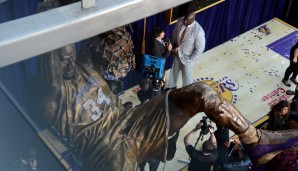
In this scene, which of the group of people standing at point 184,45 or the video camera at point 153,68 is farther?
the group of people standing at point 184,45

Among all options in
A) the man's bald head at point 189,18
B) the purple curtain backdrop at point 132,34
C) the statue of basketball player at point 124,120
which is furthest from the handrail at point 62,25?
the man's bald head at point 189,18

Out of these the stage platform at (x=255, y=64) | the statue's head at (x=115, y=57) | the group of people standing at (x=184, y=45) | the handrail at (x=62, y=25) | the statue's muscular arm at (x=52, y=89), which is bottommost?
the stage platform at (x=255, y=64)

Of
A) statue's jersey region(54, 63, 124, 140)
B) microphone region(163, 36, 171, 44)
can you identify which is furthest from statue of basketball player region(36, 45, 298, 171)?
microphone region(163, 36, 171, 44)

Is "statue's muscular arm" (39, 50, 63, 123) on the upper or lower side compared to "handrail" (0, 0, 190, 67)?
lower

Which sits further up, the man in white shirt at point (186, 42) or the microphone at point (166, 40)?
the man in white shirt at point (186, 42)

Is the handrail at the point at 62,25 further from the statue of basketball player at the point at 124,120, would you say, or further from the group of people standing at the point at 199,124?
the group of people standing at the point at 199,124

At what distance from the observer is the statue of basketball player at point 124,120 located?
1.75 m

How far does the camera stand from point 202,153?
8.21 ft

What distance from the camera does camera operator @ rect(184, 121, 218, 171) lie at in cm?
229

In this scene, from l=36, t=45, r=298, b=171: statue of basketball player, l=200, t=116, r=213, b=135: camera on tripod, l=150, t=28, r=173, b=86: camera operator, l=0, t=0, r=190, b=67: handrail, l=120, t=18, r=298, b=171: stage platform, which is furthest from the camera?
l=120, t=18, r=298, b=171: stage platform

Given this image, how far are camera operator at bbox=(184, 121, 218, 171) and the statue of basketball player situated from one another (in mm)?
302

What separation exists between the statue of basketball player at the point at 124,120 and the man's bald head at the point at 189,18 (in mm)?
462

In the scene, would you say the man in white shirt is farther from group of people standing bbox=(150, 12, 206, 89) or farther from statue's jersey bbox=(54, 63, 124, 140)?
statue's jersey bbox=(54, 63, 124, 140)

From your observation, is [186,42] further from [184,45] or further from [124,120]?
[124,120]
